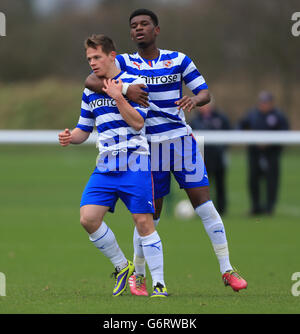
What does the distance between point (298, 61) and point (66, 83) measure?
1385cm

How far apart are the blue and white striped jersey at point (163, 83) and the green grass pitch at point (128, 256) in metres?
1.53

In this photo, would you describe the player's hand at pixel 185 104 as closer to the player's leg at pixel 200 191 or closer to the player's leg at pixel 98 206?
the player's leg at pixel 200 191

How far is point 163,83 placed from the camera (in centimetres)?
728

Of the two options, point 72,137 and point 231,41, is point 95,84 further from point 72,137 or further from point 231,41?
point 231,41

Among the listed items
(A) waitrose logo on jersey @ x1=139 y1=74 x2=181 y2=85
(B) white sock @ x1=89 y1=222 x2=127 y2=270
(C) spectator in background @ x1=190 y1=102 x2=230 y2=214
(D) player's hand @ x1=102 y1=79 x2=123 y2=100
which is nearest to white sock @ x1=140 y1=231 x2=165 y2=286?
(B) white sock @ x1=89 y1=222 x2=127 y2=270

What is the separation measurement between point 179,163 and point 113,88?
1149mm

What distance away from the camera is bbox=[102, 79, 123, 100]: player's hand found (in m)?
6.68

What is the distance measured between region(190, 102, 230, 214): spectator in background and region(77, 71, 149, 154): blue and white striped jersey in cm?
959

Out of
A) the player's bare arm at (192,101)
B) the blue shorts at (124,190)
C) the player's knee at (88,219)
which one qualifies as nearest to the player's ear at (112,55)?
the player's bare arm at (192,101)

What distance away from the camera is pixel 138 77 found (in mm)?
7027

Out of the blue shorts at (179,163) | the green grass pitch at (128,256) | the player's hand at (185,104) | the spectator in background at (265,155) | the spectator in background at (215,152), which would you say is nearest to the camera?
the green grass pitch at (128,256)

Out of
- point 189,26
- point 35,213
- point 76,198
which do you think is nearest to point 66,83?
point 189,26

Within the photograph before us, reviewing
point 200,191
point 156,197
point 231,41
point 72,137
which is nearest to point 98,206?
point 72,137

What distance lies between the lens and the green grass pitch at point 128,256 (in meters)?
6.53
